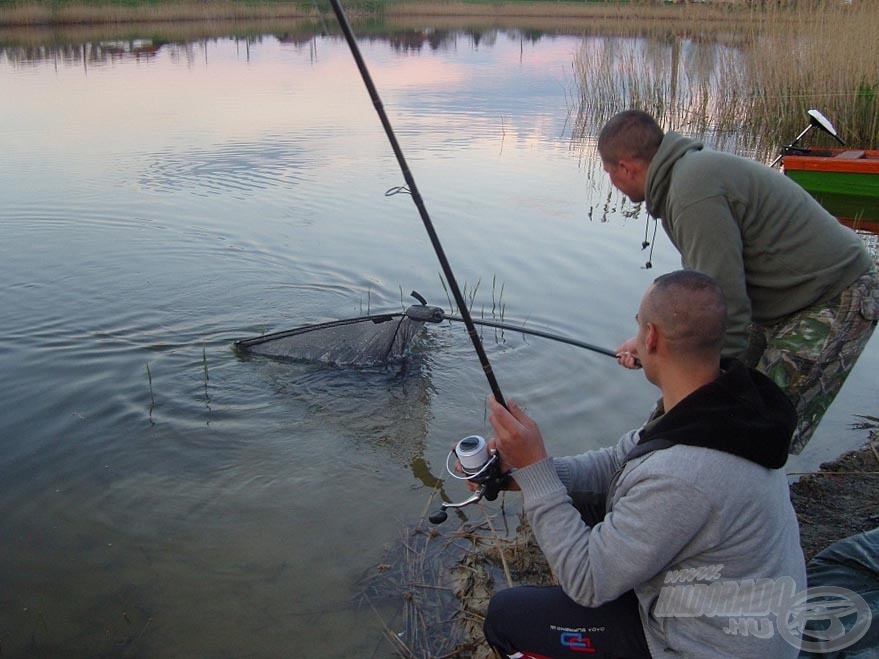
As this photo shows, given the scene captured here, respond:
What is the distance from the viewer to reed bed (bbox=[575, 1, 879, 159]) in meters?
11.7

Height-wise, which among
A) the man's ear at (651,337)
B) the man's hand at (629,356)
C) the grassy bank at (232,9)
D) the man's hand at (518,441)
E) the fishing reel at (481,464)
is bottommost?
the fishing reel at (481,464)

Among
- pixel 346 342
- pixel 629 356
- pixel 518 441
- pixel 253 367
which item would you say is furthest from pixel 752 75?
pixel 518 441

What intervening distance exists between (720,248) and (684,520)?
1399mm

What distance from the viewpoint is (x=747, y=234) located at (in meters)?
3.01

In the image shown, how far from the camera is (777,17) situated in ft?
39.9

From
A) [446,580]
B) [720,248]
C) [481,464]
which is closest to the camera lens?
[481,464]

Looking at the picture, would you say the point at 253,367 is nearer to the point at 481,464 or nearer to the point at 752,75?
the point at 481,464

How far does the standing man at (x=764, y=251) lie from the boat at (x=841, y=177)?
7.23 m

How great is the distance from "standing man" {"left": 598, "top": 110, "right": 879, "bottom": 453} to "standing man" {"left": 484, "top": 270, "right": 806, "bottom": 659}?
93cm

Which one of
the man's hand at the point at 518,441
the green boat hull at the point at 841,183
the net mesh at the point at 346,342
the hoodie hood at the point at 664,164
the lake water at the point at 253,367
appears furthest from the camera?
the green boat hull at the point at 841,183

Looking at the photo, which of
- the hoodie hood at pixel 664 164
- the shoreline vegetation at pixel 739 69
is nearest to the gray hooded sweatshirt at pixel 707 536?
the hoodie hood at pixel 664 164

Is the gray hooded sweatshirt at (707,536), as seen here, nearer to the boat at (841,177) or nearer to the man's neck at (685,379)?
the man's neck at (685,379)

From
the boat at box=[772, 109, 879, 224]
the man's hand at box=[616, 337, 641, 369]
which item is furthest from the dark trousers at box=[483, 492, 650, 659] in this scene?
the boat at box=[772, 109, 879, 224]

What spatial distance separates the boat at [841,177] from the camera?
961 cm
